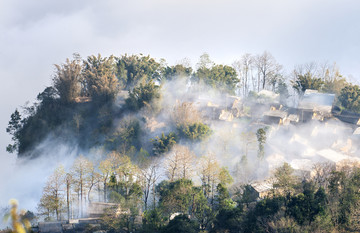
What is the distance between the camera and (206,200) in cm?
2212

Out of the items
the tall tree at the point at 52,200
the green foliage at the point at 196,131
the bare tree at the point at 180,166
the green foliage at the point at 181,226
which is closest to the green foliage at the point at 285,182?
the green foliage at the point at 181,226

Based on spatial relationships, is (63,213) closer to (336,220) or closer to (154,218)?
(154,218)

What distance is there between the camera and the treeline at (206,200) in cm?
1892

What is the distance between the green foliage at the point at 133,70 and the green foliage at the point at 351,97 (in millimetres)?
26084

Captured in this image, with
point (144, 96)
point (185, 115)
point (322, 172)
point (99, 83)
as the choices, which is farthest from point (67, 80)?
point (322, 172)

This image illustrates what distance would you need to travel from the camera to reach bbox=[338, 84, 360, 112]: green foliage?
38000mm

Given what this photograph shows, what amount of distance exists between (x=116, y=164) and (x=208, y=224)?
30.1ft

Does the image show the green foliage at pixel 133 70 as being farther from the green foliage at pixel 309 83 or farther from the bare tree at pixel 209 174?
the bare tree at pixel 209 174

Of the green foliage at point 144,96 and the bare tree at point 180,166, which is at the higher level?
the green foliage at point 144,96

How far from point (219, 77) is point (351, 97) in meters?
16.5

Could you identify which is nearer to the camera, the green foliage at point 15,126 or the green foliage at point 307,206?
the green foliage at point 307,206

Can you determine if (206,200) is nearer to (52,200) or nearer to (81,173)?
(81,173)

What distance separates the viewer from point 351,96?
126ft

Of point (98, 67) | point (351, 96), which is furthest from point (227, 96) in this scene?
point (98, 67)
